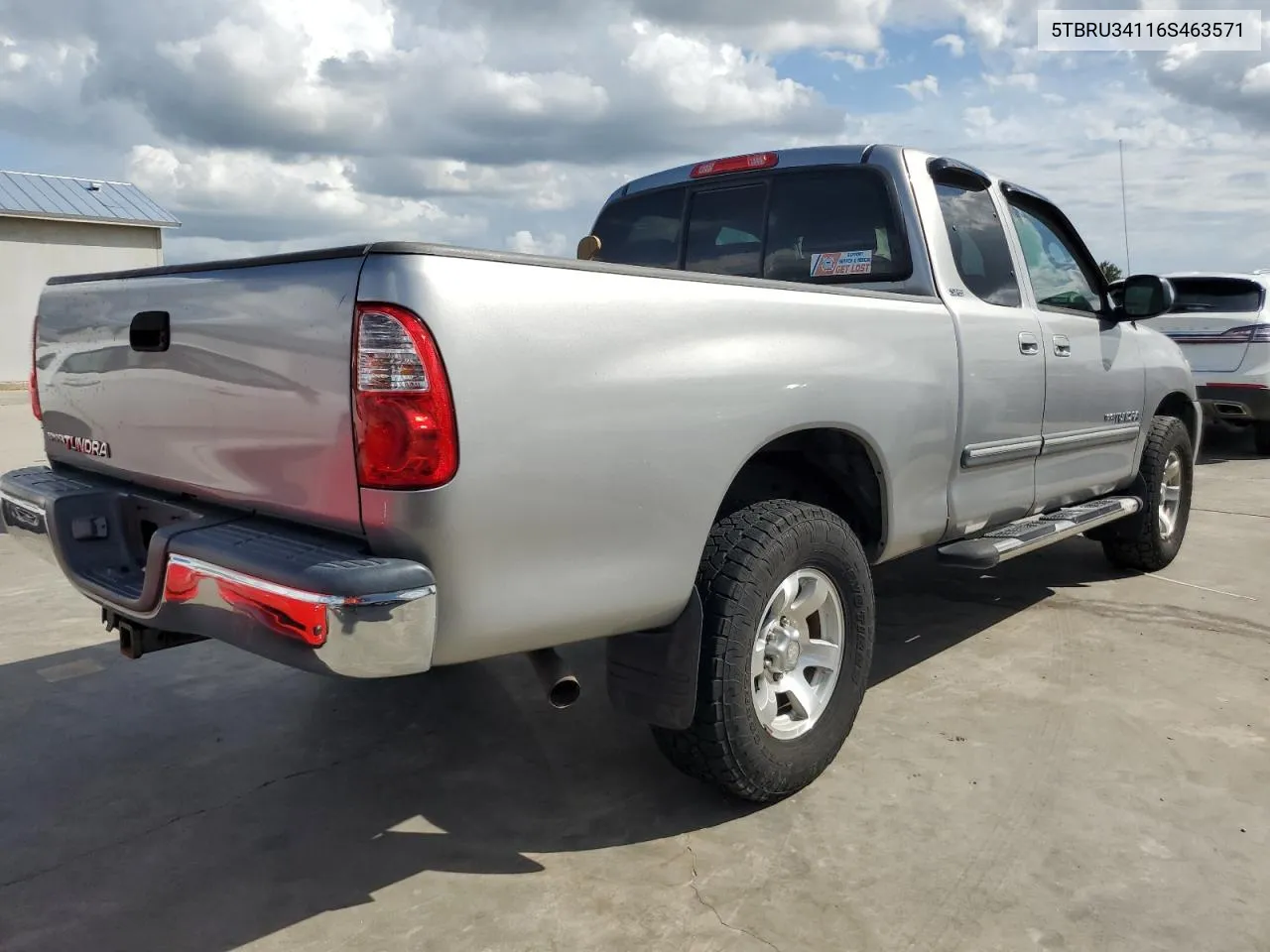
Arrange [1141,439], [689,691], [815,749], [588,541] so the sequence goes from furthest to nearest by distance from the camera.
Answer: [1141,439], [815,749], [689,691], [588,541]

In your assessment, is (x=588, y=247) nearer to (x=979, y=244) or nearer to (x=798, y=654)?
(x=979, y=244)

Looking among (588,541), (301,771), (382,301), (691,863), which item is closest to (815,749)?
(691,863)

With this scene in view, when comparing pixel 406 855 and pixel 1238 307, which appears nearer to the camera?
pixel 406 855

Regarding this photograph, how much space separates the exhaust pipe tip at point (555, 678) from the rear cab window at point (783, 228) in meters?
1.92

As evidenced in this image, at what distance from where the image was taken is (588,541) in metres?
2.40

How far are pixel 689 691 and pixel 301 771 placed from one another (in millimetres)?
1377

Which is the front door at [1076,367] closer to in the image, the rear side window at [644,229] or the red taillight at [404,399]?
the rear side window at [644,229]

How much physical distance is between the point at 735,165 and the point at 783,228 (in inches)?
14.7

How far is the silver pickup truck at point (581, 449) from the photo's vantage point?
2.15 metres

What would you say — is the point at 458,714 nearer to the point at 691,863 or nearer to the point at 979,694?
the point at 691,863

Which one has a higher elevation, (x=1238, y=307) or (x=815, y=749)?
(x=1238, y=307)

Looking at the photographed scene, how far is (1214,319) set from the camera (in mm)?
9766

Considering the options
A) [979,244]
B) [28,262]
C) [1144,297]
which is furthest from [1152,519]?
[28,262]

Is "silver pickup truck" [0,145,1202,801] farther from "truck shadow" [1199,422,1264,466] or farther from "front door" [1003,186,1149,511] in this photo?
"truck shadow" [1199,422,1264,466]
